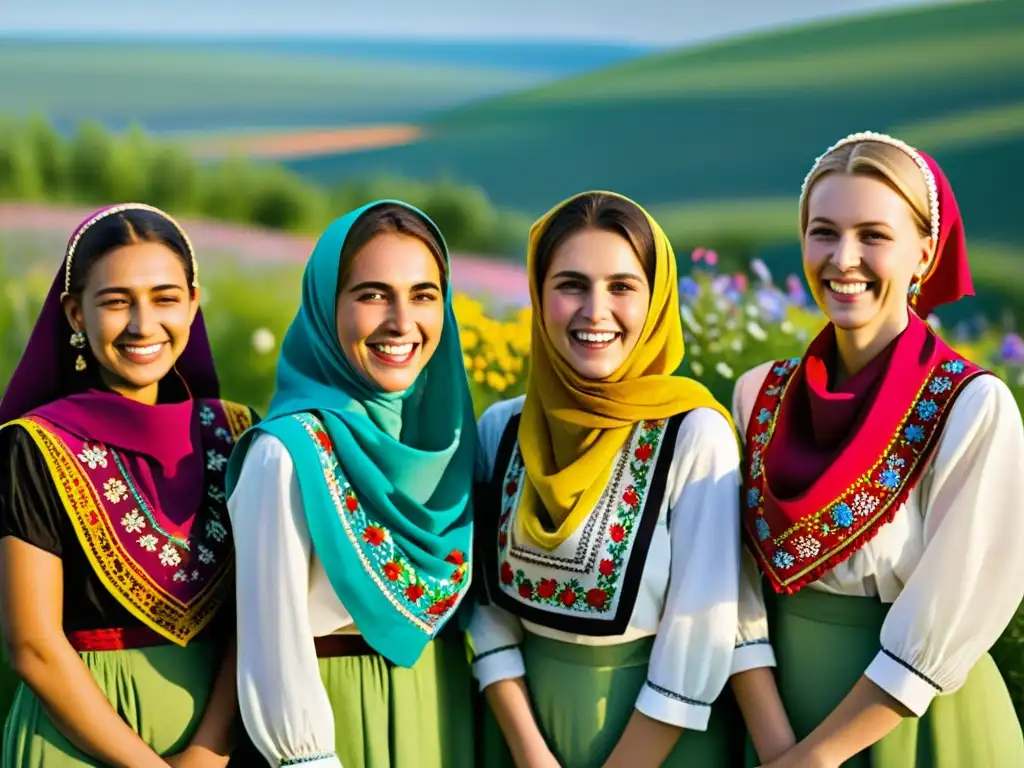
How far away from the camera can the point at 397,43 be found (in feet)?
25.1

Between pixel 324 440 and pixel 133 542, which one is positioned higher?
pixel 324 440

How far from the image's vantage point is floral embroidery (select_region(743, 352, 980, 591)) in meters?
2.52

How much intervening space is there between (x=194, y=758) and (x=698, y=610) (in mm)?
1181

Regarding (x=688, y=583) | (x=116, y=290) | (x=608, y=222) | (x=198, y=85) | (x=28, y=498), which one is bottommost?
(x=688, y=583)

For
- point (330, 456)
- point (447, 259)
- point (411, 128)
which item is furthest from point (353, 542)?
point (411, 128)

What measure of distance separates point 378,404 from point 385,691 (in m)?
0.67

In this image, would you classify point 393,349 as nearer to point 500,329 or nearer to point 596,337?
point 596,337

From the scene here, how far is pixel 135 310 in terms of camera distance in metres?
2.69

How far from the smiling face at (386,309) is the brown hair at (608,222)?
0.33m

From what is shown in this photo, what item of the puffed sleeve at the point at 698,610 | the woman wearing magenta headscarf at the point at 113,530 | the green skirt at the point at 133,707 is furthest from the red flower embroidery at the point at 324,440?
the puffed sleeve at the point at 698,610

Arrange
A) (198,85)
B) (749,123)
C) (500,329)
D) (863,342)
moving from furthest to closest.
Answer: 1. (749,123)
2. (198,85)
3. (500,329)
4. (863,342)

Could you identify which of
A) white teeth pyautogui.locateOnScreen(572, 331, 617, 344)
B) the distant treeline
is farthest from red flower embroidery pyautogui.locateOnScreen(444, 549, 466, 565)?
the distant treeline

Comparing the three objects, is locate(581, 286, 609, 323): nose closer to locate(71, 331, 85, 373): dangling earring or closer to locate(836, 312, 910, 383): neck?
locate(836, 312, 910, 383): neck

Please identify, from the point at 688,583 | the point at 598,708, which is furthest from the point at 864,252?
the point at 598,708
